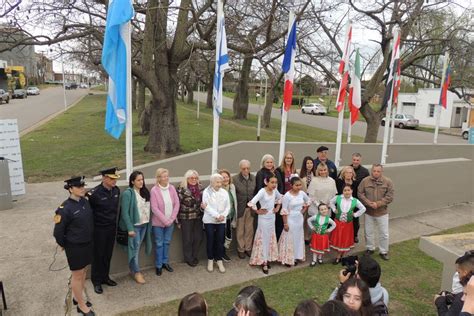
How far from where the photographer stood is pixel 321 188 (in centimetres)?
650

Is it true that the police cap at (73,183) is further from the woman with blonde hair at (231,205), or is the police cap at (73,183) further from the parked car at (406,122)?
the parked car at (406,122)

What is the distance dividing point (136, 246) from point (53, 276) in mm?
1390

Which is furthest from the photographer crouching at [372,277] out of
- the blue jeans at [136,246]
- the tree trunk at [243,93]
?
the tree trunk at [243,93]

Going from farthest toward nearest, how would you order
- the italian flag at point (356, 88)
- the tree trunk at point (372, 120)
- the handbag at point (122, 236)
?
the tree trunk at point (372, 120) → the italian flag at point (356, 88) → the handbag at point (122, 236)

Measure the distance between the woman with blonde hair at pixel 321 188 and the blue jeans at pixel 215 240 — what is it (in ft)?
5.52

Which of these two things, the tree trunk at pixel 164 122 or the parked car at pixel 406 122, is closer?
the tree trunk at pixel 164 122

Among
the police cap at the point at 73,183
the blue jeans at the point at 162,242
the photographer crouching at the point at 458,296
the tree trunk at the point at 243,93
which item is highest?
the tree trunk at the point at 243,93

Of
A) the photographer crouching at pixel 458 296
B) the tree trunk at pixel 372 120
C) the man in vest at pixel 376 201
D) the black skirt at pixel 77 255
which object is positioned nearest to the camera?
the photographer crouching at pixel 458 296

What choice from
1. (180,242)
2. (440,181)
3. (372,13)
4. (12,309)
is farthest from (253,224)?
(372,13)

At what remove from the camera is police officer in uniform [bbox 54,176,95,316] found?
14.4ft

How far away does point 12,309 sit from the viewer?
478 centimetres

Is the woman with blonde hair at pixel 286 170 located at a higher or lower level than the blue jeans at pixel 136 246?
higher

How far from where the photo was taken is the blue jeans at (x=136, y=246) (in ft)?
17.9

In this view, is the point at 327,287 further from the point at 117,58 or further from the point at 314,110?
the point at 314,110
